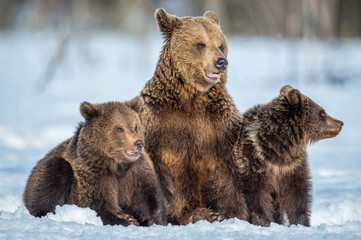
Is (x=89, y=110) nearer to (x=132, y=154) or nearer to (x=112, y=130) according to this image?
(x=112, y=130)

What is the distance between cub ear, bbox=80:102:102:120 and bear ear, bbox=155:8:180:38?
1150mm

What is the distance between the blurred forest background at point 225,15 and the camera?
29.1 meters

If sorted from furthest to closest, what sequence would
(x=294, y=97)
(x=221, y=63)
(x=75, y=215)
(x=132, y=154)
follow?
(x=294, y=97)
(x=221, y=63)
(x=132, y=154)
(x=75, y=215)

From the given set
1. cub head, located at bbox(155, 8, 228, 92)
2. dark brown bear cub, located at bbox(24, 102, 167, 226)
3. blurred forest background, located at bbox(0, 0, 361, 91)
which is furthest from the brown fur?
blurred forest background, located at bbox(0, 0, 361, 91)

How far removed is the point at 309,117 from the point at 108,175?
233cm

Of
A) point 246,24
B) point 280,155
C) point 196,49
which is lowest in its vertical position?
point 280,155

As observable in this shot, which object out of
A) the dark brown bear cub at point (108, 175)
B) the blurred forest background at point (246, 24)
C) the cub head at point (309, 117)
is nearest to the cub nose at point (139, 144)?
the dark brown bear cub at point (108, 175)

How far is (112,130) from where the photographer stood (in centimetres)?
588

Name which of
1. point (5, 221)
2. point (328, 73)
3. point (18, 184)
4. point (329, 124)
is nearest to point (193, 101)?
point (329, 124)

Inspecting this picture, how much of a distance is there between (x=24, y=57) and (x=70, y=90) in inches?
733

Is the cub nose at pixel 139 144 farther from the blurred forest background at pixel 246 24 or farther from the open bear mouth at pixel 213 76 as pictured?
the blurred forest background at pixel 246 24

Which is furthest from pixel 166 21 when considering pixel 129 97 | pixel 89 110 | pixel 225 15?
pixel 225 15

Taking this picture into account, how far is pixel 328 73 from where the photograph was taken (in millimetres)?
25375

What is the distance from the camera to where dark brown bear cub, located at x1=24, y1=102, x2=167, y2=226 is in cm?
572
